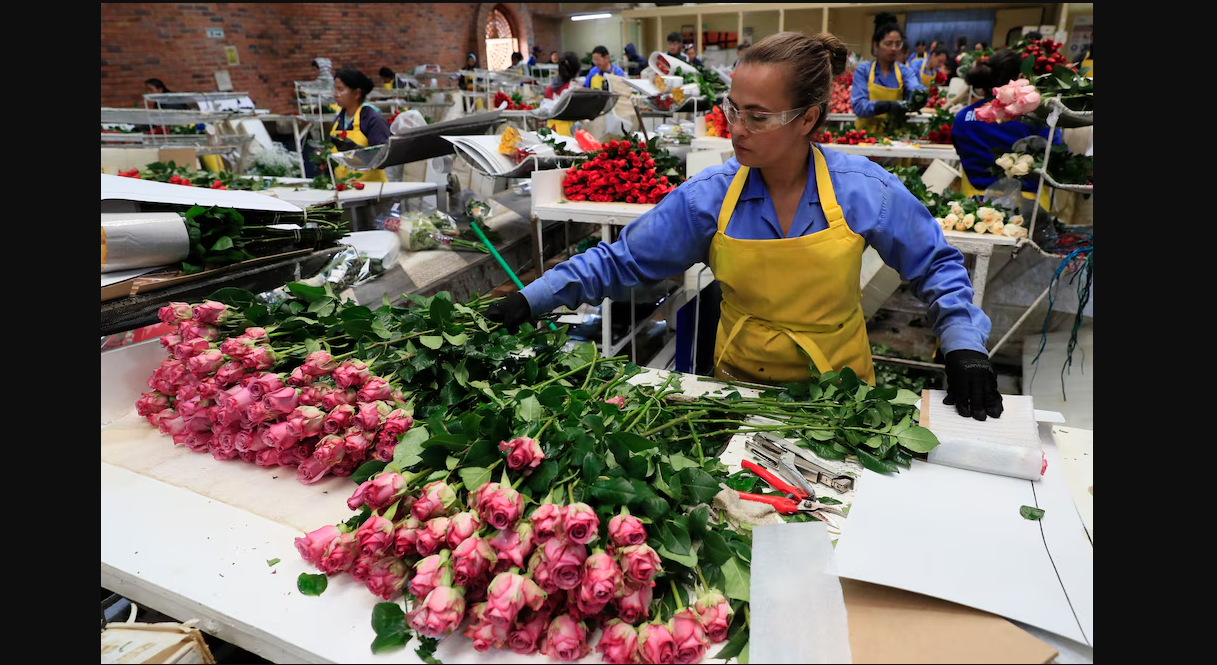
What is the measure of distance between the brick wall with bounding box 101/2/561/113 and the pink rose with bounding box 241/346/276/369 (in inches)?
419

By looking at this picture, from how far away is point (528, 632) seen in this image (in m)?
0.83

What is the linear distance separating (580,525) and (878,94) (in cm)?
684

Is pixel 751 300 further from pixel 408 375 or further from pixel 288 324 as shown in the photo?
pixel 288 324

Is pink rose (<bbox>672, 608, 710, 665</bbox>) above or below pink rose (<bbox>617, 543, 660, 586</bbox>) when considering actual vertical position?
below

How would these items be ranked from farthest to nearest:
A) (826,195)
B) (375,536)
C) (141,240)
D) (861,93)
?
(861,93), (826,195), (141,240), (375,536)

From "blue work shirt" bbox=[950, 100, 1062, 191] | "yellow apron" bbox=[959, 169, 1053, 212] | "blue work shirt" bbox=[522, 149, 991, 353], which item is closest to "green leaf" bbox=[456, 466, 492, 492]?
"blue work shirt" bbox=[522, 149, 991, 353]

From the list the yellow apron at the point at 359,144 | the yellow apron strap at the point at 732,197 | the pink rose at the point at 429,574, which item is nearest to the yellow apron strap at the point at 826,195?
the yellow apron strap at the point at 732,197

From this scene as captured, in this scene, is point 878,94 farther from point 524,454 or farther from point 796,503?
point 524,454

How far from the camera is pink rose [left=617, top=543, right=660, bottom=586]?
0.79 metres

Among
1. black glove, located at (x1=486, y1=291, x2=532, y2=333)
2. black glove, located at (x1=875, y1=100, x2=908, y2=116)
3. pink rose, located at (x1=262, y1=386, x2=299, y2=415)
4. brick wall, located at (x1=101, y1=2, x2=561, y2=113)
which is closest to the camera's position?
pink rose, located at (x1=262, y1=386, x2=299, y2=415)

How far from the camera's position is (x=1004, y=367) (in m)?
4.13

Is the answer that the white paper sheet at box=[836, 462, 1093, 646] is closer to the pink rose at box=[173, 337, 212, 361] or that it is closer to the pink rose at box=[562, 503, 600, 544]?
the pink rose at box=[562, 503, 600, 544]

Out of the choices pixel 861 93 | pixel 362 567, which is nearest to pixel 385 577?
pixel 362 567

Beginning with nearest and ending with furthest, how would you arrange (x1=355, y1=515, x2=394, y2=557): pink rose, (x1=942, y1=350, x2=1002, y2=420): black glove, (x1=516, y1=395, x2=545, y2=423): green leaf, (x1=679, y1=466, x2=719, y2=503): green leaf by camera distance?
(x1=355, y1=515, x2=394, y2=557): pink rose
(x1=679, y1=466, x2=719, y2=503): green leaf
(x1=516, y1=395, x2=545, y2=423): green leaf
(x1=942, y1=350, x2=1002, y2=420): black glove
